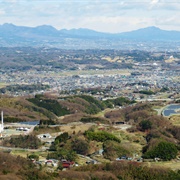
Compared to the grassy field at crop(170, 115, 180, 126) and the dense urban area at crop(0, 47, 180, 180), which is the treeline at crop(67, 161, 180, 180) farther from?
the grassy field at crop(170, 115, 180, 126)

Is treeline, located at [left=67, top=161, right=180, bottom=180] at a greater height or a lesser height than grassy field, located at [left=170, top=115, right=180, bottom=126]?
greater

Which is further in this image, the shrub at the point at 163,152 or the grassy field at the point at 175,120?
the grassy field at the point at 175,120

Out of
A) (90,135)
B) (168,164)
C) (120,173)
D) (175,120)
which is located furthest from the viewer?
(175,120)

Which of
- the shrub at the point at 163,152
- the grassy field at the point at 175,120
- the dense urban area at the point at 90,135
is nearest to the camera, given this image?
the dense urban area at the point at 90,135

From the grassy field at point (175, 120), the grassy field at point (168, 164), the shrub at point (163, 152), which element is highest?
the shrub at point (163, 152)

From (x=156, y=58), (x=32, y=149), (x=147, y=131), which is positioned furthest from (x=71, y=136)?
(x=156, y=58)

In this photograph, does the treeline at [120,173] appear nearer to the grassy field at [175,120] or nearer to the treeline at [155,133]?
the treeline at [155,133]

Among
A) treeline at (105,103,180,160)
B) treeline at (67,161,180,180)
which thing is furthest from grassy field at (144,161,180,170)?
treeline at (67,161,180,180)

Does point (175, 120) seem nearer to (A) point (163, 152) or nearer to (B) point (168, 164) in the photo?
(A) point (163, 152)

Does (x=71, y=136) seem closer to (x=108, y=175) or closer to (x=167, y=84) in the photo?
(x=108, y=175)

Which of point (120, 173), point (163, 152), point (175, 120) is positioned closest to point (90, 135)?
point (163, 152)

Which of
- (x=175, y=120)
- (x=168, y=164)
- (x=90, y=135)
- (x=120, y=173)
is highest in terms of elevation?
(x=120, y=173)

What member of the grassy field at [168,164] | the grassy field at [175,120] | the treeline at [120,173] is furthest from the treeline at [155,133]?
the treeline at [120,173]

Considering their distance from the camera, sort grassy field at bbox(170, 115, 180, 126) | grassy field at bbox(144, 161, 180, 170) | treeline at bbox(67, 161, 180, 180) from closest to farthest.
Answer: treeline at bbox(67, 161, 180, 180) → grassy field at bbox(144, 161, 180, 170) → grassy field at bbox(170, 115, 180, 126)
